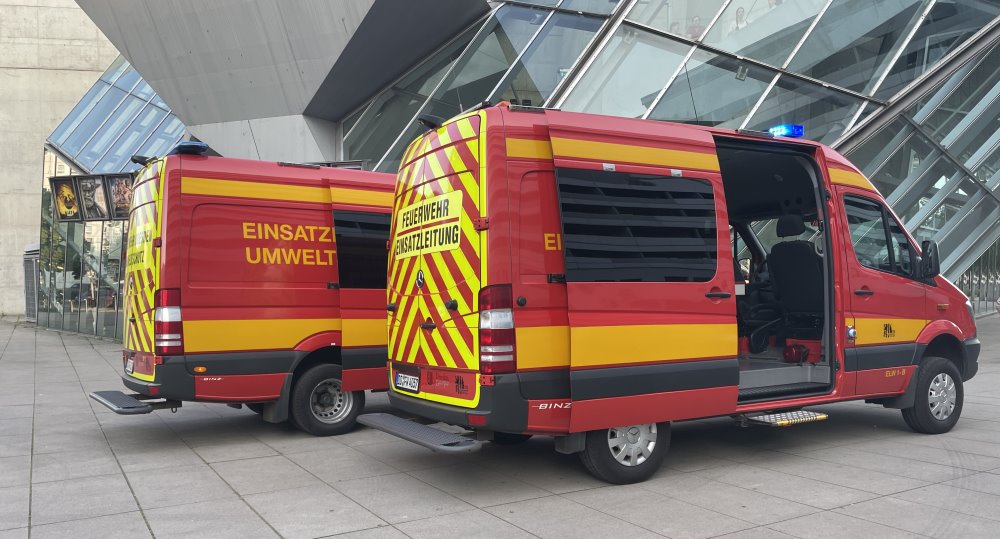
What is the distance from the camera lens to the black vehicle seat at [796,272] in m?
7.67

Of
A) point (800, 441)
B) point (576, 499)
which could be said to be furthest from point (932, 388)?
point (576, 499)

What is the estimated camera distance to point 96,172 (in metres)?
24.5

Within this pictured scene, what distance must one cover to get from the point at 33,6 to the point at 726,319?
42.3 meters

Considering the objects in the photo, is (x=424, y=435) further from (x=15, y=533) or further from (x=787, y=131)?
(x=787, y=131)

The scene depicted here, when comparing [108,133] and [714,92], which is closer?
[714,92]

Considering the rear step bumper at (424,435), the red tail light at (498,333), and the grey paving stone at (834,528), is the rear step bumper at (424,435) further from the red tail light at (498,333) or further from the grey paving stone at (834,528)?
the grey paving stone at (834,528)

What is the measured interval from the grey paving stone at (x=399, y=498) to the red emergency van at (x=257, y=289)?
1.93 metres

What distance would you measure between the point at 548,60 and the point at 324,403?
31.3ft

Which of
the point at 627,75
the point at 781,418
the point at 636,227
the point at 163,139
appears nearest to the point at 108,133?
the point at 163,139

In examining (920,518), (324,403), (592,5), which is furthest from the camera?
(592,5)

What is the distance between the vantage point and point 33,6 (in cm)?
3769

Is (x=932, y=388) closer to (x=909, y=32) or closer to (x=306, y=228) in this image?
(x=306, y=228)

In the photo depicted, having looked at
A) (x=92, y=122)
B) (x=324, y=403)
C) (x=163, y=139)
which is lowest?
(x=324, y=403)

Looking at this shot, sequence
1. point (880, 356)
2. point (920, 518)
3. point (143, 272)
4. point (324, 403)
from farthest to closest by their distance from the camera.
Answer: point (324, 403), point (143, 272), point (880, 356), point (920, 518)
